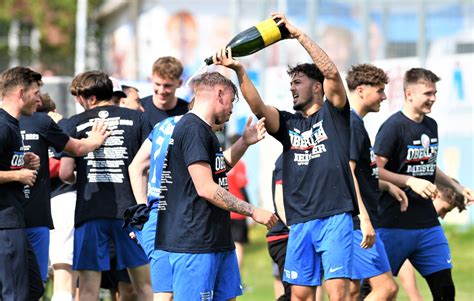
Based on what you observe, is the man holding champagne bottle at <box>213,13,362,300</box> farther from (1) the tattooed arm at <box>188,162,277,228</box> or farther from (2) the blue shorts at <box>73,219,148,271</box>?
(2) the blue shorts at <box>73,219,148,271</box>

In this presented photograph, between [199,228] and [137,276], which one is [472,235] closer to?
[137,276]

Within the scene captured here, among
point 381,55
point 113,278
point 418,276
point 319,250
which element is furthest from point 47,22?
point 319,250

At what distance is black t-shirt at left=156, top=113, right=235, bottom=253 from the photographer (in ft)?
25.2

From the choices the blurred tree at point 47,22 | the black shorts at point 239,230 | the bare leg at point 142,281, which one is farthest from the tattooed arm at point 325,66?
the blurred tree at point 47,22

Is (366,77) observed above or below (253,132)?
above

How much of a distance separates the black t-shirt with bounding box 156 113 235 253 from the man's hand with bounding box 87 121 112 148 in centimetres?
180

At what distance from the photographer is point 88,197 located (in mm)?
9758

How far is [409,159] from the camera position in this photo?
984 centimetres

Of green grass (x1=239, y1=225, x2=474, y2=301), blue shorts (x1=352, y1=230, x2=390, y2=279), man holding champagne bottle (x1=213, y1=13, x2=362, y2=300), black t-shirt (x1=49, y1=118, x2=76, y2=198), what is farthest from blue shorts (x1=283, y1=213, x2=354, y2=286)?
green grass (x1=239, y1=225, x2=474, y2=301)

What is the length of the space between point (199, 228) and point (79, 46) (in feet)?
62.7

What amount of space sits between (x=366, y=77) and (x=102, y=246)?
2828 millimetres

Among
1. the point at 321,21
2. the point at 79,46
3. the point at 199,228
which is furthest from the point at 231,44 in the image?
the point at 79,46

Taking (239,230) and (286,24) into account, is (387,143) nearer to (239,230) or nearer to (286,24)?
(286,24)

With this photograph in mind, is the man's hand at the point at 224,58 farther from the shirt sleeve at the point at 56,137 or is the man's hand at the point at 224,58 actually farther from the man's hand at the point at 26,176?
the shirt sleeve at the point at 56,137
